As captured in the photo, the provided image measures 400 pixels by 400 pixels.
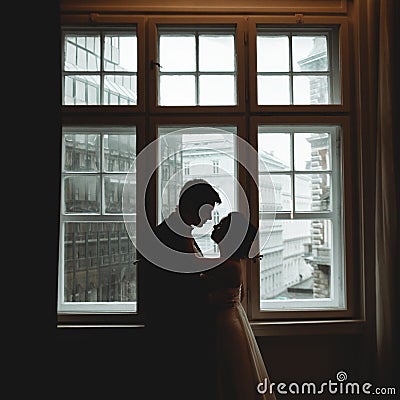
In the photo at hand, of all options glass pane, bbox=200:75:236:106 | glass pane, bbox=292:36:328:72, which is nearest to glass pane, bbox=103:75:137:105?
glass pane, bbox=200:75:236:106

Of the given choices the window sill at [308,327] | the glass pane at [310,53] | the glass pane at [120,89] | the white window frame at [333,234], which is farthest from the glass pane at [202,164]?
the glass pane at [310,53]

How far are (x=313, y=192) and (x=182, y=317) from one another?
3.78ft

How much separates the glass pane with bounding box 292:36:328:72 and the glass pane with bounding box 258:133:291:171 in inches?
17.0

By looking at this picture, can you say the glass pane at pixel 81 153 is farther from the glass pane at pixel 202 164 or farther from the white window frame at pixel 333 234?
the white window frame at pixel 333 234

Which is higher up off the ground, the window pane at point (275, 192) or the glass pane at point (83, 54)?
the glass pane at point (83, 54)

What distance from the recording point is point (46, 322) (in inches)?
67.8

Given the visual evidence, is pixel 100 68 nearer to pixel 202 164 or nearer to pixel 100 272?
pixel 202 164

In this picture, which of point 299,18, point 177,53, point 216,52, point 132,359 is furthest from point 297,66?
point 132,359

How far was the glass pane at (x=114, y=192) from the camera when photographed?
3035 millimetres

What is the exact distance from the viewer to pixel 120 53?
10.2ft

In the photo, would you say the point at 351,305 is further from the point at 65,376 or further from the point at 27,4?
the point at 27,4

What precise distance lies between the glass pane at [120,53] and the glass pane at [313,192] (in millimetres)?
1162

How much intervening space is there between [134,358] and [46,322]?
1.26 meters

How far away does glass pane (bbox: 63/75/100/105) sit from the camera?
10.1 ft
